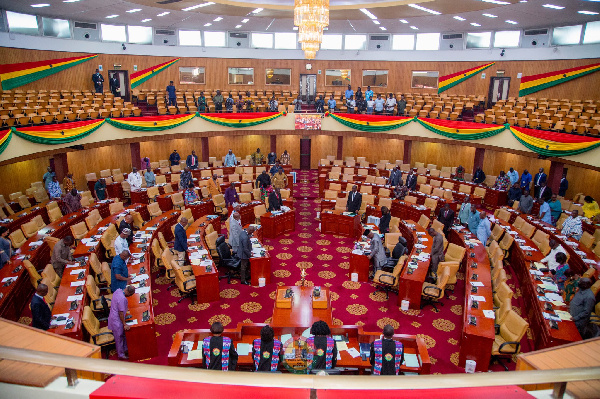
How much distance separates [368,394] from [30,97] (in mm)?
19381

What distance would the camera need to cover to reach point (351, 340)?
6402 mm

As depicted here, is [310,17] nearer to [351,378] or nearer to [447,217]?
[447,217]

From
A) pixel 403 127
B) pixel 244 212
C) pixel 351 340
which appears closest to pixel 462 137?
pixel 403 127

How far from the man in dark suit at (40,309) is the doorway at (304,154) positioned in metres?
19.3

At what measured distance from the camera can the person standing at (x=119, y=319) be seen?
6.56 m

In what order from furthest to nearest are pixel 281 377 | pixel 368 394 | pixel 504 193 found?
pixel 504 193, pixel 368 394, pixel 281 377

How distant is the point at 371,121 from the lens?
20.4 meters

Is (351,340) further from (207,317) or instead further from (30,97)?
(30,97)

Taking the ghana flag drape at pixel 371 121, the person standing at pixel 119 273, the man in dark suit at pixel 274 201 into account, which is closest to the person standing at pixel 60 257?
the person standing at pixel 119 273

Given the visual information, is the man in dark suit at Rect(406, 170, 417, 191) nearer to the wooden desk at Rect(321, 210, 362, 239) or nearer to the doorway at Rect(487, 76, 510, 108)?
the wooden desk at Rect(321, 210, 362, 239)

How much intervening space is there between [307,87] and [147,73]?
954 cm

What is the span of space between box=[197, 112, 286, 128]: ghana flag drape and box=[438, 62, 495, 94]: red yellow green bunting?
9.52m

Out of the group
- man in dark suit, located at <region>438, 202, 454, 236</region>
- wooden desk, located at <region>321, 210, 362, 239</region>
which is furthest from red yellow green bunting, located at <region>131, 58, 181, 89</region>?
man in dark suit, located at <region>438, 202, 454, 236</region>

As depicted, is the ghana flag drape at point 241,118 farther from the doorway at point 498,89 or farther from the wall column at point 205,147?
the doorway at point 498,89
